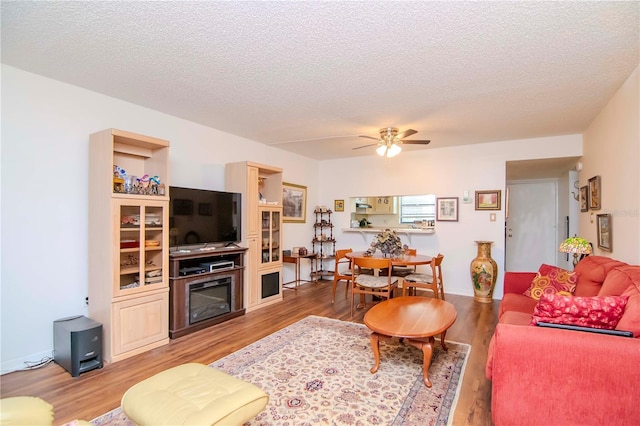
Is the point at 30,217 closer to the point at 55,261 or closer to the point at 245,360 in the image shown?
the point at 55,261

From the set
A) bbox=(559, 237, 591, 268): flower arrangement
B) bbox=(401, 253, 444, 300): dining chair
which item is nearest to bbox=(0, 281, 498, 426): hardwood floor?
bbox=(401, 253, 444, 300): dining chair

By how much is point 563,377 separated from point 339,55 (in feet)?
7.96

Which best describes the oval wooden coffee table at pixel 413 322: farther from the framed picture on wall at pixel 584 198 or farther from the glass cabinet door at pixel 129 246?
the framed picture on wall at pixel 584 198

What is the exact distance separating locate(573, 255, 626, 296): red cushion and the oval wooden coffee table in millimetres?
1080

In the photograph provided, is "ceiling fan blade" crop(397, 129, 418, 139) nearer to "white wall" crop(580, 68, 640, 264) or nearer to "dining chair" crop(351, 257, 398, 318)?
"dining chair" crop(351, 257, 398, 318)

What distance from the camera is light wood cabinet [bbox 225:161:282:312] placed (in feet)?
13.9

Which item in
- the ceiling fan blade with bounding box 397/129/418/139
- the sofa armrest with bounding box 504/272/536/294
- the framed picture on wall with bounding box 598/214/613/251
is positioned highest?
the ceiling fan blade with bounding box 397/129/418/139

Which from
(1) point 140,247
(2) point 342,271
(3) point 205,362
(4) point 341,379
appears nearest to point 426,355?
(4) point 341,379

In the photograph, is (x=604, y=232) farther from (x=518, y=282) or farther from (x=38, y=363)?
(x=38, y=363)

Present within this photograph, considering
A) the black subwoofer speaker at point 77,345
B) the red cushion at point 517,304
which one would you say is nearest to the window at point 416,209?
the red cushion at point 517,304

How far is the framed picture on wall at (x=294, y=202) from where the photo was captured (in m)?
5.68

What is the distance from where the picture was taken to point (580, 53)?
90.6 inches

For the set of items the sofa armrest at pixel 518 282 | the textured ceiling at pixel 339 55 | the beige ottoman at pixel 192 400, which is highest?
the textured ceiling at pixel 339 55

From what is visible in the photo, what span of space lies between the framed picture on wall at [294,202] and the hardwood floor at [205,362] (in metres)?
1.81
